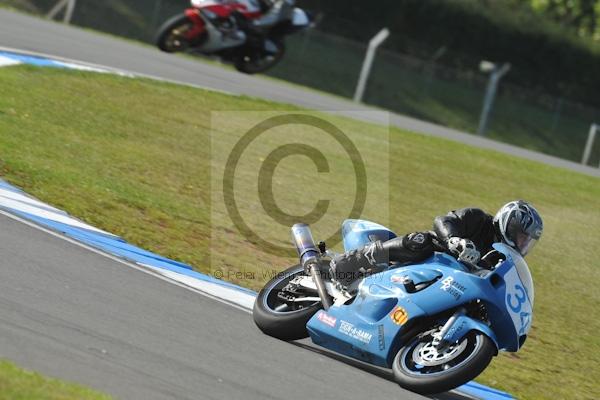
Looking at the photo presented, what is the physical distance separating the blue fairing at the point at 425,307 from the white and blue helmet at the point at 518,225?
0.12 m

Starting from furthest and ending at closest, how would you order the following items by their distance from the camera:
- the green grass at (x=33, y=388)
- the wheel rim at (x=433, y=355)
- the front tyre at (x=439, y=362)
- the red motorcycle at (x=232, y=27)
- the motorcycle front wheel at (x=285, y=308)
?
the red motorcycle at (x=232, y=27) → the motorcycle front wheel at (x=285, y=308) → the wheel rim at (x=433, y=355) → the front tyre at (x=439, y=362) → the green grass at (x=33, y=388)

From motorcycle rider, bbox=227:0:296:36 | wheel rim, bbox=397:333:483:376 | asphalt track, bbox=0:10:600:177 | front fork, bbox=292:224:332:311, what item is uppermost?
wheel rim, bbox=397:333:483:376

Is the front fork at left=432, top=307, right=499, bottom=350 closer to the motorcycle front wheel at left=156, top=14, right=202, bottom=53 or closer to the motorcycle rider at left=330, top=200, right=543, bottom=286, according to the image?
the motorcycle rider at left=330, top=200, right=543, bottom=286

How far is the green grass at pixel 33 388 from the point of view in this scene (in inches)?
202

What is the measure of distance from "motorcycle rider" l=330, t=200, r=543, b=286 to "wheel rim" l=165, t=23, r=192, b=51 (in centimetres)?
1197

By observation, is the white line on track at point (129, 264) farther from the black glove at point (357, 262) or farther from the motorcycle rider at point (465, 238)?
the motorcycle rider at point (465, 238)

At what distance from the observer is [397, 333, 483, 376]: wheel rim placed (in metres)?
7.11

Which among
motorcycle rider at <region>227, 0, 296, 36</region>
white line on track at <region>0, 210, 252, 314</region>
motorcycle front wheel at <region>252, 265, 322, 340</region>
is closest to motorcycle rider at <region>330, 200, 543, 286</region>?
motorcycle front wheel at <region>252, 265, 322, 340</region>

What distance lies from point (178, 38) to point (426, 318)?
12985 mm

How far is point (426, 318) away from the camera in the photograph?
7.45m

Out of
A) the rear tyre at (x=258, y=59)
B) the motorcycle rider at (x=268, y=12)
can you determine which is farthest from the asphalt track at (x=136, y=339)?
the rear tyre at (x=258, y=59)

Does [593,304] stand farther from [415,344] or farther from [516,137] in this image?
[516,137]

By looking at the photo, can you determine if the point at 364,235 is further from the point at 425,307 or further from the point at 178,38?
the point at 178,38

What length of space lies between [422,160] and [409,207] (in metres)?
4.42
